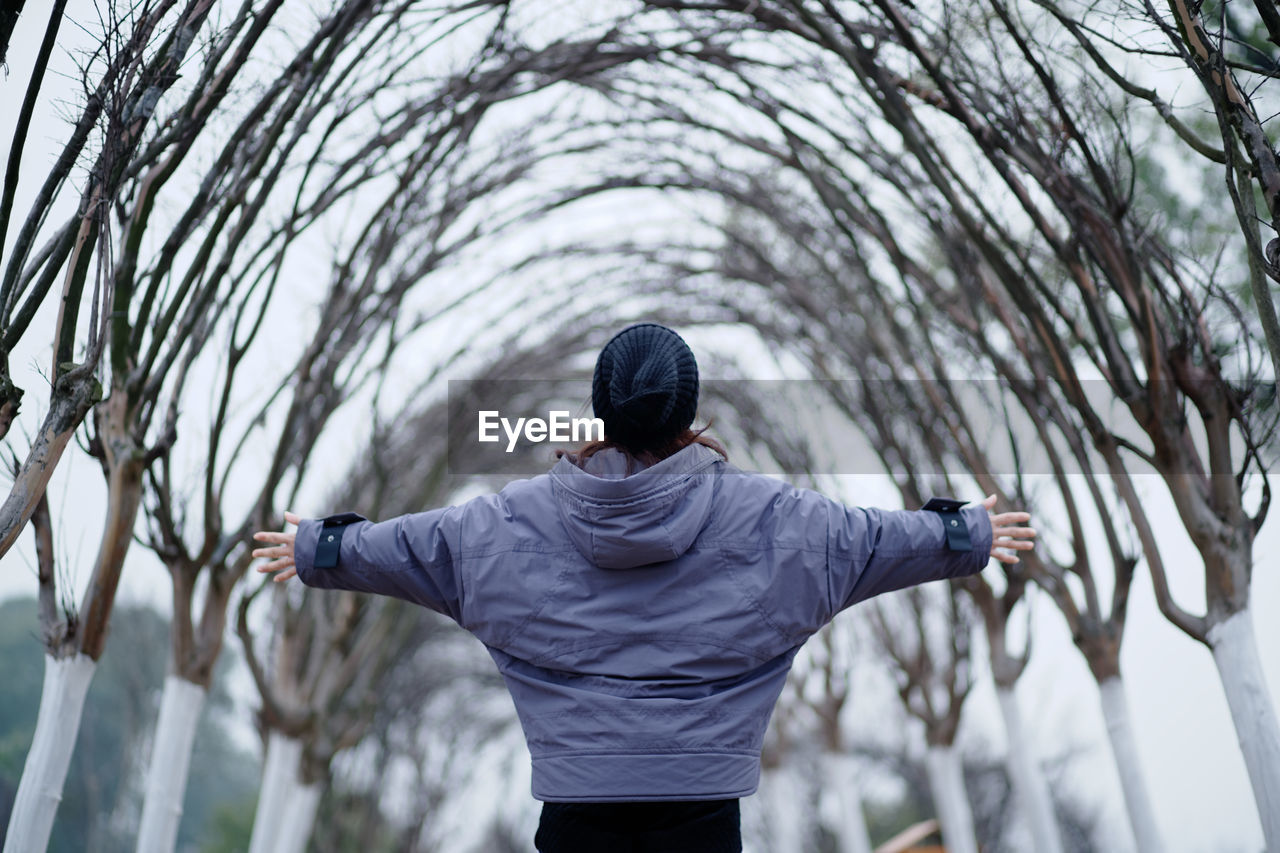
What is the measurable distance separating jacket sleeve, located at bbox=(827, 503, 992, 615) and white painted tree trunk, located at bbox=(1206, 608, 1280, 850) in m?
2.26

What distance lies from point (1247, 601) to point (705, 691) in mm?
2840

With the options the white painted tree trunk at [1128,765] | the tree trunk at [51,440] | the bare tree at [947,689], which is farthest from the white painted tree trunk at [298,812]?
the tree trunk at [51,440]

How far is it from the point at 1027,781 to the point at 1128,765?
7.11 feet

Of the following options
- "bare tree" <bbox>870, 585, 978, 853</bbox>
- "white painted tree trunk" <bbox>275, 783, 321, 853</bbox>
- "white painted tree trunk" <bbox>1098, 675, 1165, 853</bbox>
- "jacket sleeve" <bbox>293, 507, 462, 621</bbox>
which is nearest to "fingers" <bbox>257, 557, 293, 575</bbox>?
"jacket sleeve" <bbox>293, 507, 462, 621</bbox>

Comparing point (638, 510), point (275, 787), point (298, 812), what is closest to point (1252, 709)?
point (638, 510)

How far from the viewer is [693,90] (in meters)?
7.16

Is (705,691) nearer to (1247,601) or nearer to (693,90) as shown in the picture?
(1247,601)

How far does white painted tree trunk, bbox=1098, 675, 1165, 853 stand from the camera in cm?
559

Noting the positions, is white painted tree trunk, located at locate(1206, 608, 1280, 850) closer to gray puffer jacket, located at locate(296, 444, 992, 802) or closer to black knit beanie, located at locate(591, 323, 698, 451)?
gray puffer jacket, located at locate(296, 444, 992, 802)

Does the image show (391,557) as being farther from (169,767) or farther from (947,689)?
(947,689)

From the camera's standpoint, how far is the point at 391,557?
271 centimetres

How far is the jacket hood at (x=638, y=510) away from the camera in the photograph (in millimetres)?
2564

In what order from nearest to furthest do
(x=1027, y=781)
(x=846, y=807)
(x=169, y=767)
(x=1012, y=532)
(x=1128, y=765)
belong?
(x=1012, y=532) < (x=1128, y=765) < (x=169, y=767) < (x=1027, y=781) < (x=846, y=807)

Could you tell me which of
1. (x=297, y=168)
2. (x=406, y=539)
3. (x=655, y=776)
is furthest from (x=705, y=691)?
(x=297, y=168)
